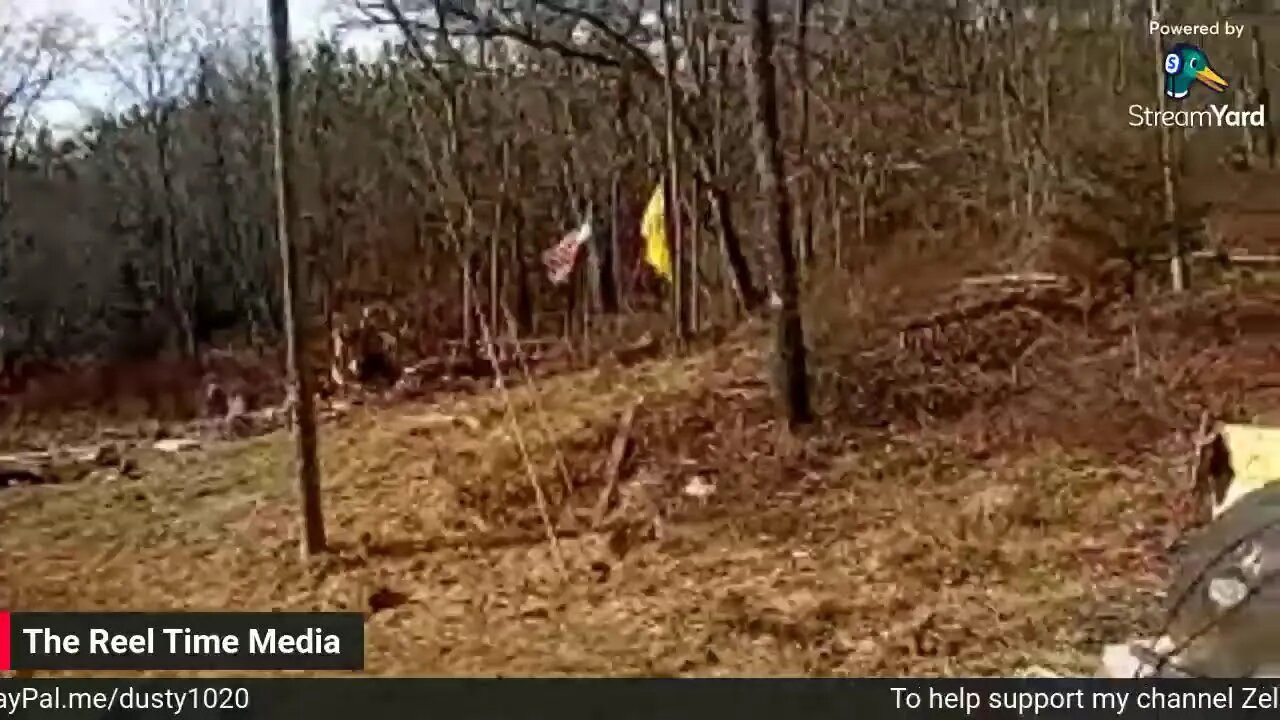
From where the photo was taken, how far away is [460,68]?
1812 millimetres

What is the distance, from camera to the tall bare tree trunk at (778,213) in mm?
1806

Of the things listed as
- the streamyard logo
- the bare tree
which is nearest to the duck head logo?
the streamyard logo

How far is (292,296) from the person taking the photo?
71.9 inches

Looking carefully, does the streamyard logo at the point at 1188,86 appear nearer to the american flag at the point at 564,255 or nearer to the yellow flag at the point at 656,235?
the yellow flag at the point at 656,235

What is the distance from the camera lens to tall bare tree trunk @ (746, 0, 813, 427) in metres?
1.81

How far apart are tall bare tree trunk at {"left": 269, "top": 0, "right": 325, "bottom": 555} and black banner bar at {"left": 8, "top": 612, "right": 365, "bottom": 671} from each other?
0.11 metres

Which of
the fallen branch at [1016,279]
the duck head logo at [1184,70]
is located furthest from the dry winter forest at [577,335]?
the duck head logo at [1184,70]

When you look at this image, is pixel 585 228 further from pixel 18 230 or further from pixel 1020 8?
pixel 18 230

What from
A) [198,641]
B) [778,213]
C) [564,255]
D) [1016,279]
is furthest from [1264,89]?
[198,641]

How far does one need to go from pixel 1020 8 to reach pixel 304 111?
3.00ft

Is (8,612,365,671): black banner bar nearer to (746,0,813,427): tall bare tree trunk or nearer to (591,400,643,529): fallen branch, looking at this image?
(591,400,643,529): fallen branch

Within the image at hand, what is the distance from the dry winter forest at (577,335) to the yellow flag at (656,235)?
0.01 metres

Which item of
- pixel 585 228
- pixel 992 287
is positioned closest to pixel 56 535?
pixel 585 228
